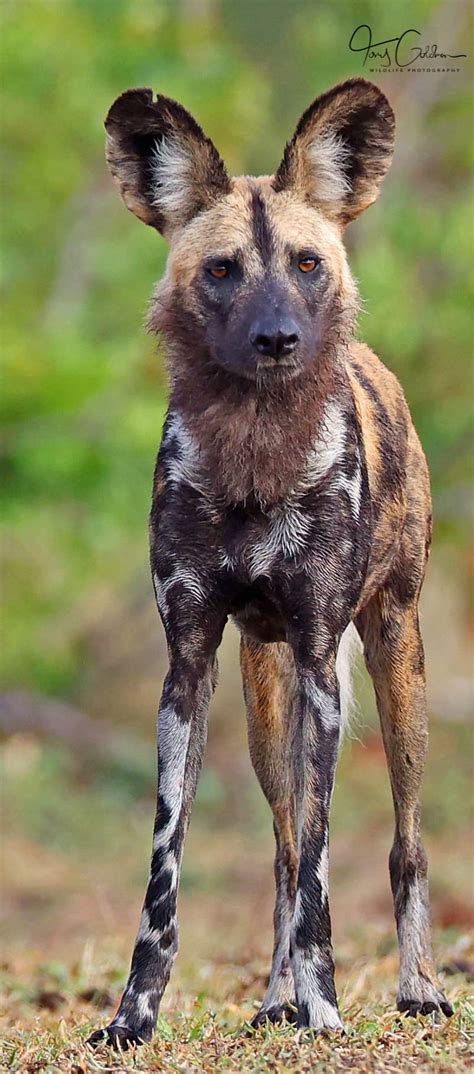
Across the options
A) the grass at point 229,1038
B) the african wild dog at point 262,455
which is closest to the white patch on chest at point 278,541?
the african wild dog at point 262,455

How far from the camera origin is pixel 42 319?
15.1 meters

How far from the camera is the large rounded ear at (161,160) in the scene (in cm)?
447

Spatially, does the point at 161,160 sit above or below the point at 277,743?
above

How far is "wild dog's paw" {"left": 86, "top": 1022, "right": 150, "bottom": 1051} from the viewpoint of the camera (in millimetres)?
4016

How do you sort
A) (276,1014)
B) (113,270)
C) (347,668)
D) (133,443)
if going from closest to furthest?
(276,1014)
(347,668)
(133,443)
(113,270)

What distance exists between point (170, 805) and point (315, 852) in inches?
16.3

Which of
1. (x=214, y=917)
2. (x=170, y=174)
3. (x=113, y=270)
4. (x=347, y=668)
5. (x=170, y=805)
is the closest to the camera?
(x=170, y=805)

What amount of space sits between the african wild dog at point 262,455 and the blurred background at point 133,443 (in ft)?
15.5

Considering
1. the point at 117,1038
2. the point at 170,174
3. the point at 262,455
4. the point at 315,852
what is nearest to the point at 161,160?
the point at 170,174

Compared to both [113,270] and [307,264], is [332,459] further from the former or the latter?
[113,270]

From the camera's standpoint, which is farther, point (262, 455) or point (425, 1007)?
point (425, 1007)

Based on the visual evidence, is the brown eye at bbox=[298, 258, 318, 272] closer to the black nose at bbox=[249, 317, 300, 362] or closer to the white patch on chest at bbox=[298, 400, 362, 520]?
the black nose at bbox=[249, 317, 300, 362]

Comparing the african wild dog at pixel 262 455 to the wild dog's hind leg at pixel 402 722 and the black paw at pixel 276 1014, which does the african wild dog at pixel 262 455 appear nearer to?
the black paw at pixel 276 1014

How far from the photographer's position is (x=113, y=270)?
1524 centimetres
